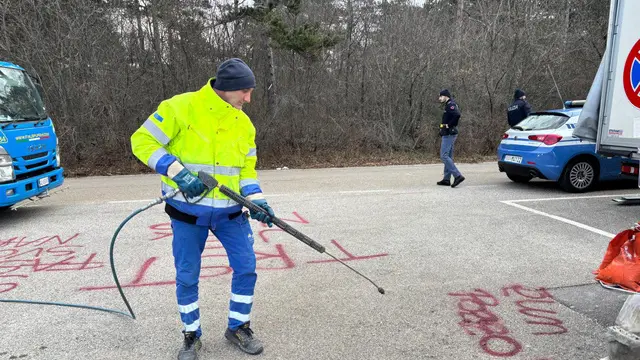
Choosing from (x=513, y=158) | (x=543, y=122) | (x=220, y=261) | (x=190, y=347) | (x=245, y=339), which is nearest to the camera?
(x=190, y=347)

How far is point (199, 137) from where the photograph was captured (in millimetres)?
2771

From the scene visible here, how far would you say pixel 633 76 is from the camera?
12.3 feet

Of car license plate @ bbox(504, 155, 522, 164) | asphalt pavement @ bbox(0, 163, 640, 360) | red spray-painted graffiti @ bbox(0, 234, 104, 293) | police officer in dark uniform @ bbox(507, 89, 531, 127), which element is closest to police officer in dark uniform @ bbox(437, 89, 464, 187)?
car license plate @ bbox(504, 155, 522, 164)

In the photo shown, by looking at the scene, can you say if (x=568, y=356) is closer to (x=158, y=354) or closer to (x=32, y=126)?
(x=158, y=354)

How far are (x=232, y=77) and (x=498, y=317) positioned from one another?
2679 mm

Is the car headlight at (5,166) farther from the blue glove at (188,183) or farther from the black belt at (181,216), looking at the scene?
the blue glove at (188,183)

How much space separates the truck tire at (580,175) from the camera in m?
8.22

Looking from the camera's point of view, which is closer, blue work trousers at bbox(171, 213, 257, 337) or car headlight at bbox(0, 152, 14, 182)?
blue work trousers at bbox(171, 213, 257, 337)

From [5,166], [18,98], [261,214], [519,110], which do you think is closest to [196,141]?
[261,214]

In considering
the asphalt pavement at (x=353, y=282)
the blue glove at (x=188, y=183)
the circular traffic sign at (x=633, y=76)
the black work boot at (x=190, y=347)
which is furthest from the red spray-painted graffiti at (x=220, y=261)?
the circular traffic sign at (x=633, y=76)

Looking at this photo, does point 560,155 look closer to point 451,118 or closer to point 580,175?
point 580,175

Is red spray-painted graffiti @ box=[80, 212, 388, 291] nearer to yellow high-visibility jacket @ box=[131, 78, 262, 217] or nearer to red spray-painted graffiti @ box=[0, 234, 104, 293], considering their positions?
red spray-painted graffiti @ box=[0, 234, 104, 293]

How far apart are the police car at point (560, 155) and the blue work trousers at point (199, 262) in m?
6.85

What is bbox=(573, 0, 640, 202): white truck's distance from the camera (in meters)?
3.75
